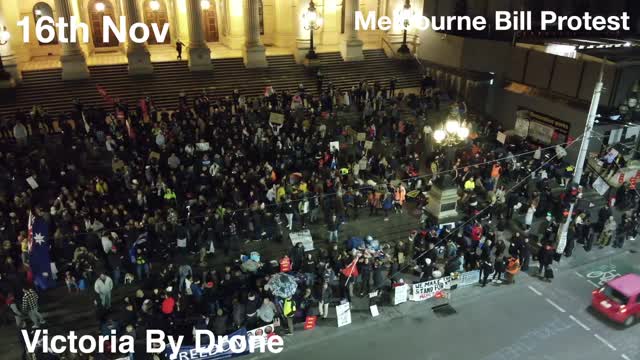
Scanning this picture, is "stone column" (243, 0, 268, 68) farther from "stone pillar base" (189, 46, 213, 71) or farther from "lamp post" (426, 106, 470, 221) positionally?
"lamp post" (426, 106, 470, 221)

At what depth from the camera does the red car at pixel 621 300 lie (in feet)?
47.6

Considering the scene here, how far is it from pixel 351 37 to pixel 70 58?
665 inches

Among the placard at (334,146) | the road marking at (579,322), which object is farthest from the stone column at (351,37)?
the road marking at (579,322)

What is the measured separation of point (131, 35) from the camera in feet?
A: 94.2

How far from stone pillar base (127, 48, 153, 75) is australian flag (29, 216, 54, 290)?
1590cm

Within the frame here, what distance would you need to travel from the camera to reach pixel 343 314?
574 inches

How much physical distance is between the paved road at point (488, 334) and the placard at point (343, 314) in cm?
20

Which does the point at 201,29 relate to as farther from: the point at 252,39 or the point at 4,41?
the point at 4,41

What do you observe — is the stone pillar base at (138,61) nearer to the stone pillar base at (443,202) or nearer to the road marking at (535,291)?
the stone pillar base at (443,202)

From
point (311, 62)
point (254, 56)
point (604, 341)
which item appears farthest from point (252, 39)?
point (604, 341)

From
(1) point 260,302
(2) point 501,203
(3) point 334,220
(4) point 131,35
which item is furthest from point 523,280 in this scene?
(4) point 131,35

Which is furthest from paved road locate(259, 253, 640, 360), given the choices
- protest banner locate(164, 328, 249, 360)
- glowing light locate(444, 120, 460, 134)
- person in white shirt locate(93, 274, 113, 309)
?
glowing light locate(444, 120, 460, 134)

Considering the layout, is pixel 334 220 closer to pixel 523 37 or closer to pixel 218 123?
pixel 218 123

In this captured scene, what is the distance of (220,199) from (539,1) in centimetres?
2452
